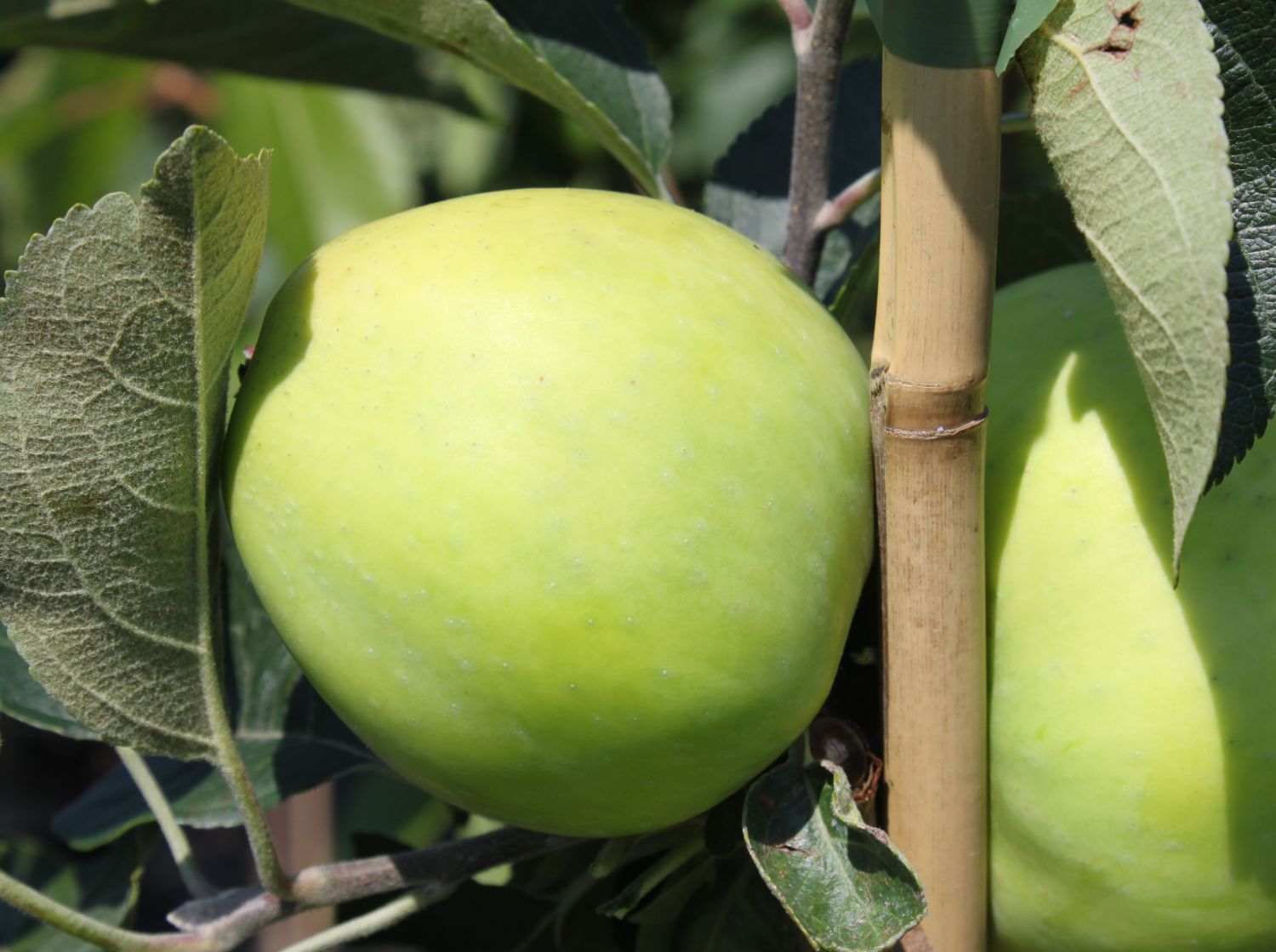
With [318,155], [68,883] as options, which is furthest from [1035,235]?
[318,155]

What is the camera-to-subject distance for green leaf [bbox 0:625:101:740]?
2.51ft

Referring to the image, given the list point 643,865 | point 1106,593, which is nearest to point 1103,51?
point 1106,593

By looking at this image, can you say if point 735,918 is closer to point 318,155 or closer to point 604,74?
point 604,74

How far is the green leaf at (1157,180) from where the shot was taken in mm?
439

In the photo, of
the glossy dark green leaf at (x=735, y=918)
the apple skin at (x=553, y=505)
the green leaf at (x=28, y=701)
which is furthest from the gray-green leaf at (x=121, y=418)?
the glossy dark green leaf at (x=735, y=918)

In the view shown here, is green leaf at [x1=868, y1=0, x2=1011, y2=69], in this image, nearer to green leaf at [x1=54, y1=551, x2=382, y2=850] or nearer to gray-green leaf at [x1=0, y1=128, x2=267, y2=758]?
gray-green leaf at [x1=0, y1=128, x2=267, y2=758]

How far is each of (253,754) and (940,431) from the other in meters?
0.54

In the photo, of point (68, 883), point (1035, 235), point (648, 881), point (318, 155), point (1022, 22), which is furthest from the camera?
point (318, 155)

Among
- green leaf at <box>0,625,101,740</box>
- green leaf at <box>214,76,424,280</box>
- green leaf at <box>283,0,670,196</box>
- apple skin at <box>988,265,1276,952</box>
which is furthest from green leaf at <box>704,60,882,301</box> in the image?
green leaf at <box>214,76,424,280</box>

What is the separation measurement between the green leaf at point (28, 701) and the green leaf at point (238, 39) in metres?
0.44

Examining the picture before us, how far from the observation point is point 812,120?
2.20 feet

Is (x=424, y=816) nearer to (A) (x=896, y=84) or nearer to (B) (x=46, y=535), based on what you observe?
(B) (x=46, y=535)

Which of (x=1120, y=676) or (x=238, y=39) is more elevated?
(x=238, y=39)

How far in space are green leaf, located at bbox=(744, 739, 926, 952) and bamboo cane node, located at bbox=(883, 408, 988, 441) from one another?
0.15m
